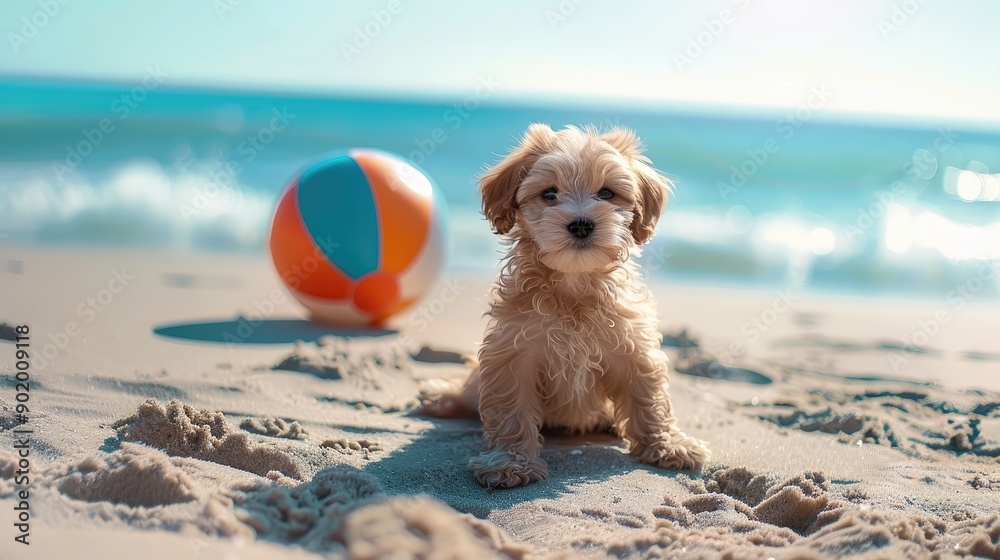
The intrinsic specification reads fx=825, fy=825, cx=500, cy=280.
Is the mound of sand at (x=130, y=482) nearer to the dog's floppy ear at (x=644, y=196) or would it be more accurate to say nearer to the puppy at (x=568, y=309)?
the puppy at (x=568, y=309)

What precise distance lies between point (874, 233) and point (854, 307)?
452cm

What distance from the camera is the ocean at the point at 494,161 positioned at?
11570 mm

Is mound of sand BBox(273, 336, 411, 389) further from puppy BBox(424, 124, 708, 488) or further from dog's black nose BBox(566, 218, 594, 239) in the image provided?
dog's black nose BBox(566, 218, 594, 239)

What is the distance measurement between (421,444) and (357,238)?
267cm

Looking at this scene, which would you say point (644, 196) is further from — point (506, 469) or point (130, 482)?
point (130, 482)

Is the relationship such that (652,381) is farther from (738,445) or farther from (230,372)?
(230,372)

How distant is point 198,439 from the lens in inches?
156

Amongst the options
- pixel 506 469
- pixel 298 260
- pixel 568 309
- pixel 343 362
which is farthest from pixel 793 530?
pixel 298 260

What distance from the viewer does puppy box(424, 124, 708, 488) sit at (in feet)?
13.6

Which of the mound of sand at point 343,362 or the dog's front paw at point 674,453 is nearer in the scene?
the dog's front paw at point 674,453

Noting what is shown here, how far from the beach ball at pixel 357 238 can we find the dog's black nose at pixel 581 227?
321 centimetres

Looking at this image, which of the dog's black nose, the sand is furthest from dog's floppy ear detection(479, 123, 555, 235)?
→ the sand

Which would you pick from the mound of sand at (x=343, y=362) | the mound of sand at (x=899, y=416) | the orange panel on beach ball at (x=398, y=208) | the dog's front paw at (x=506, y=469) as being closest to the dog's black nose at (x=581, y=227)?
the dog's front paw at (x=506, y=469)

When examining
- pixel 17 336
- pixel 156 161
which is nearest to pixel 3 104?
pixel 156 161
